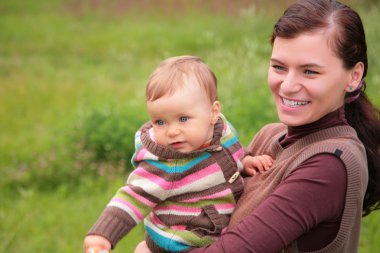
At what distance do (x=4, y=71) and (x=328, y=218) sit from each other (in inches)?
393

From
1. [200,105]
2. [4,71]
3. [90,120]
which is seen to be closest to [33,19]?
[4,71]

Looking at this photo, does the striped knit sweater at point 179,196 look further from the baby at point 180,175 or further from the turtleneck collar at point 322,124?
the turtleneck collar at point 322,124

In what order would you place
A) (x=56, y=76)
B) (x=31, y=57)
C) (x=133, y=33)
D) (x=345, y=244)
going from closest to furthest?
(x=345, y=244) → (x=56, y=76) → (x=31, y=57) → (x=133, y=33)

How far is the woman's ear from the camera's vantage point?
2.23 metres

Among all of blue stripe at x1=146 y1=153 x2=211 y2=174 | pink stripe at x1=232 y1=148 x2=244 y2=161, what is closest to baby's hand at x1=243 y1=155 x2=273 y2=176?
pink stripe at x1=232 y1=148 x2=244 y2=161

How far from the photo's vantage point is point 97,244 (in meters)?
2.19

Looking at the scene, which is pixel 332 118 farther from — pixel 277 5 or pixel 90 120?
pixel 277 5

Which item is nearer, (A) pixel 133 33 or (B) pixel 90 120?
(B) pixel 90 120

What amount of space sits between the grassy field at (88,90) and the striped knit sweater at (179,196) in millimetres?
2516

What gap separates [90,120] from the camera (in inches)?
268

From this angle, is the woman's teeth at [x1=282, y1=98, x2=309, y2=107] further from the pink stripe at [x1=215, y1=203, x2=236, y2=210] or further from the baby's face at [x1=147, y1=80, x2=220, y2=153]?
the pink stripe at [x1=215, y1=203, x2=236, y2=210]

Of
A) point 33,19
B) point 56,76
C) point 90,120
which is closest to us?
point 90,120

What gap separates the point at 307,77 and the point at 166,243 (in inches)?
34.9

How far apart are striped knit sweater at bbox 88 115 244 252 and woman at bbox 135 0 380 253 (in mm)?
102
